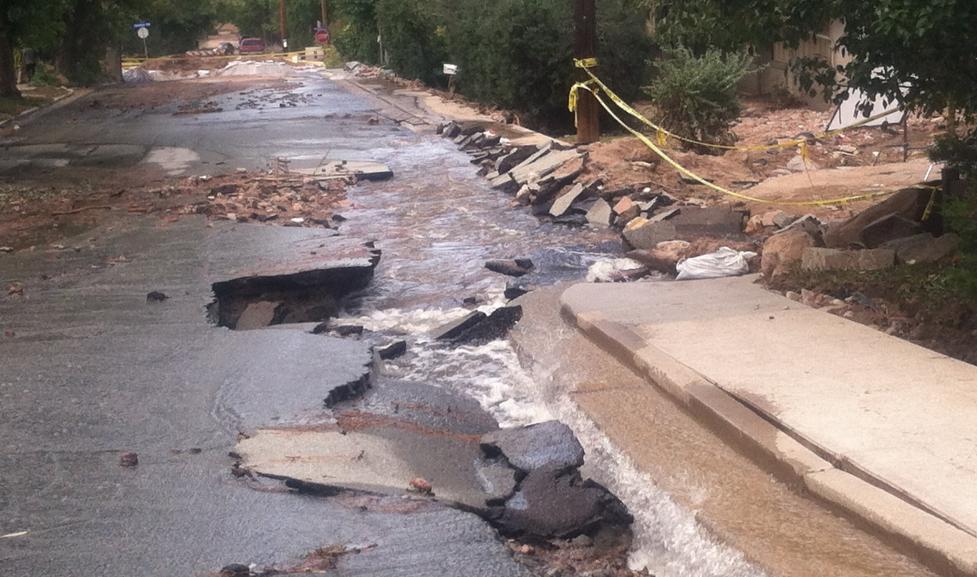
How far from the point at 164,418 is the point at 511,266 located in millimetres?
5149

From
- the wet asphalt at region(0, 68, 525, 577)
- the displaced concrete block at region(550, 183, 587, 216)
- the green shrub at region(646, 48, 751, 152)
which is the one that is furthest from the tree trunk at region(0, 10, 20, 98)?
the displaced concrete block at region(550, 183, 587, 216)

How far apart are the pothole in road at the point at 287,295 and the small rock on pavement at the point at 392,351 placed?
127 cm

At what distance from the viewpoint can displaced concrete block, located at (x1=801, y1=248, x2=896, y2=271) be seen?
8719 millimetres

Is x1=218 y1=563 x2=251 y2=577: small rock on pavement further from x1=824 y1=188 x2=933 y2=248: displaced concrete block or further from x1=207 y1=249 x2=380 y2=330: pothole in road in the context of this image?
x1=824 y1=188 x2=933 y2=248: displaced concrete block

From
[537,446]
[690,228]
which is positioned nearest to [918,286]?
[537,446]

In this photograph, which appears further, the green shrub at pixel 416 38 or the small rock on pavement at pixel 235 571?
the green shrub at pixel 416 38

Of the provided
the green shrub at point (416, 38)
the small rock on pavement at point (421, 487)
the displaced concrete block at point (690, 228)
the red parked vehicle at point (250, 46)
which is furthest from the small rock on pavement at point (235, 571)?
the red parked vehicle at point (250, 46)

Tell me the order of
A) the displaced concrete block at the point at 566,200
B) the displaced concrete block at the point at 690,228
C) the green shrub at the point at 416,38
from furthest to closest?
the green shrub at the point at 416,38
the displaced concrete block at the point at 566,200
the displaced concrete block at the point at 690,228

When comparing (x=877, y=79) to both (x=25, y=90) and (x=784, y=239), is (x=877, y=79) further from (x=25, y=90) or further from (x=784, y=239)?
(x=25, y=90)

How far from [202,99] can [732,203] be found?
26.2 meters

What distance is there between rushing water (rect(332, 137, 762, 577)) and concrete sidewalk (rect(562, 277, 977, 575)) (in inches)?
21.3

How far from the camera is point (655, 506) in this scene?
5797 mm

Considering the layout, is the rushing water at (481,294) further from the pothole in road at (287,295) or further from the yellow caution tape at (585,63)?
the yellow caution tape at (585,63)

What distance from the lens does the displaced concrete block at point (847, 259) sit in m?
8.72
